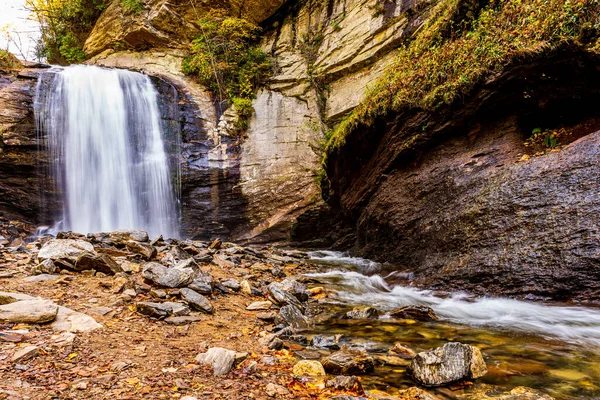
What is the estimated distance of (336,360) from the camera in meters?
2.10

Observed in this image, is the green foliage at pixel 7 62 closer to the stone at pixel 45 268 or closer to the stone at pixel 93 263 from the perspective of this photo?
the stone at pixel 45 268

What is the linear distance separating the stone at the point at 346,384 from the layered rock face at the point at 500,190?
287 centimetres

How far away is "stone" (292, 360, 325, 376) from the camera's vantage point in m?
2.00

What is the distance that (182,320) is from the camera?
105 inches

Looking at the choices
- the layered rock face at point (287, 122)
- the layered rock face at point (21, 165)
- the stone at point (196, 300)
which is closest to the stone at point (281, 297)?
the stone at point (196, 300)

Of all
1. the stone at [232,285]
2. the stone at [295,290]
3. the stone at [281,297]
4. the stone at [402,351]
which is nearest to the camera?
the stone at [402,351]

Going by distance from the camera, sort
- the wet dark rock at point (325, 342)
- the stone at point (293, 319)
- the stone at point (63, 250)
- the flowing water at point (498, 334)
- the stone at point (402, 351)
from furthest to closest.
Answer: the stone at point (63, 250), the stone at point (293, 319), the wet dark rock at point (325, 342), the stone at point (402, 351), the flowing water at point (498, 334)

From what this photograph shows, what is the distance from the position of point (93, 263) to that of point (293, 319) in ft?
7.35

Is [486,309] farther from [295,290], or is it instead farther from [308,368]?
[308,368]

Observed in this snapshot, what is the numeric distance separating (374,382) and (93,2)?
75.6 ft

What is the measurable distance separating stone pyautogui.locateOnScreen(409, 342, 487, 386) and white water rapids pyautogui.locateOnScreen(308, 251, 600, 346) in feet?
4.20

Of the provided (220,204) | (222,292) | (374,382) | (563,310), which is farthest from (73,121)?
(563,310)

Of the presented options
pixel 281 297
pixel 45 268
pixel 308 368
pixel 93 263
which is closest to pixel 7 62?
pixel 45 268

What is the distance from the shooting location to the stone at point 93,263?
342 centimetres
